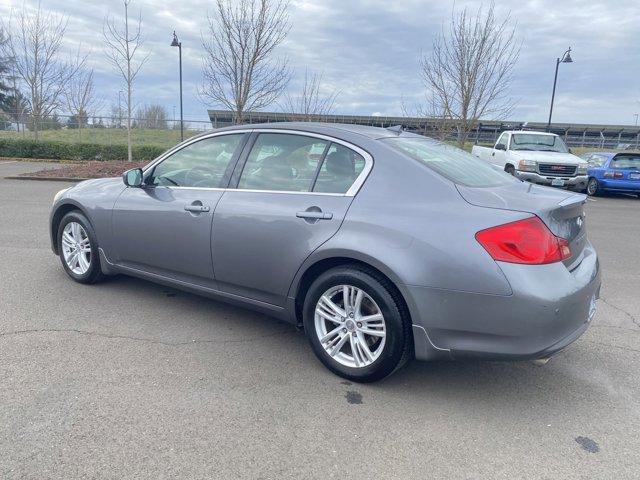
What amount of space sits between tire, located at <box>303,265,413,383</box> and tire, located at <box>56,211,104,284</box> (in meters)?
2.52

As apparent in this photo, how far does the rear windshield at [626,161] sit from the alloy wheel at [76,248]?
1569 cm

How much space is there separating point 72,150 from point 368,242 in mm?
22067

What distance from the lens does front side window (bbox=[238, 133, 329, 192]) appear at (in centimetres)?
354

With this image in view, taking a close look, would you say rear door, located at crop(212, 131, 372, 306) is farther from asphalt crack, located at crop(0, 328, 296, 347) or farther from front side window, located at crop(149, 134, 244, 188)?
asphalt crack, located at crop(0, 328, 296, 347)

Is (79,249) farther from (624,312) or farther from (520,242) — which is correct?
(624,312)

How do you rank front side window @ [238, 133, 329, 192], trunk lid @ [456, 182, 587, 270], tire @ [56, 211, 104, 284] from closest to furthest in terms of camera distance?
trunk lid @ [456, 182, 587, 270]
front side window @ [238, 133, 329, 192]
tire @ [56, 211, 104, 284]

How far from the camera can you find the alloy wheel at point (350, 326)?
10.3 feet

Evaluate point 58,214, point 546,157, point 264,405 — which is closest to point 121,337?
point 264,405

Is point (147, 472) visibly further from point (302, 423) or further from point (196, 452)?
point (302, 423)

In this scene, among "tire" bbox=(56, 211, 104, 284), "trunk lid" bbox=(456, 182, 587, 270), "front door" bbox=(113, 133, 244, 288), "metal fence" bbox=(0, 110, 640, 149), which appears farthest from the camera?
"metal fence" bbox=(0, 110, 640, 149)

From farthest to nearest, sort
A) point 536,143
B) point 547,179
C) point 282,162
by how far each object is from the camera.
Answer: point 536,143 < point 547,179 < point 282,162

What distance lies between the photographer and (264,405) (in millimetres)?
2971

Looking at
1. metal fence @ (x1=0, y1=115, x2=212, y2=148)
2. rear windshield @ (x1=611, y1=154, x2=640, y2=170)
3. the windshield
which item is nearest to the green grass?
metal fence @ (x1=0, y1=115, x2=212, y2=148)

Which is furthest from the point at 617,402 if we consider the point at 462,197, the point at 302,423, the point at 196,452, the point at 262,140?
the point at 262,140
